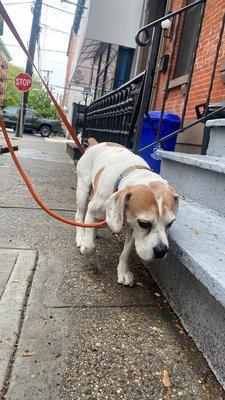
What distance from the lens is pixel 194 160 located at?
9.45 feet

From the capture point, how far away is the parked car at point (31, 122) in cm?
2772

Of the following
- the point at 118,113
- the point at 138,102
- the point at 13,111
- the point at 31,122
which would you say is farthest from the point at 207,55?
the point at 31,122

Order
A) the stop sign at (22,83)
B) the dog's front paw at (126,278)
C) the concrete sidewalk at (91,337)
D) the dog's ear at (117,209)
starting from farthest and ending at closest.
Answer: the stop sign at (22,83) → the dog's front paw at (126,278) → the dog's ear at (117,209) → the concrete sidewalk at (91,337)

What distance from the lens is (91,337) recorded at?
1834 mm

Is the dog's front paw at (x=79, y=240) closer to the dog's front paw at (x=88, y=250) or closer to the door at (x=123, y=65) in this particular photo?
the dog's front paw at (x=88, y=250)

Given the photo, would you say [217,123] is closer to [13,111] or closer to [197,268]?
[197,268]

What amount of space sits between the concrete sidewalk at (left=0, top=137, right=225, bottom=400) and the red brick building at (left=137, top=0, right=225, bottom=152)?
3051 millimetres

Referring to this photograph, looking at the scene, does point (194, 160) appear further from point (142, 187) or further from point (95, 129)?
point (95, 129)

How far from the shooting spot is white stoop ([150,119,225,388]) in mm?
1666

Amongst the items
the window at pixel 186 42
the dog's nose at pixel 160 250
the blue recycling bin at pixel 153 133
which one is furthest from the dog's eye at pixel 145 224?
the window at pixel 186 42

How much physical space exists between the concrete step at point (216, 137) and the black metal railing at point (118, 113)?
3.64 feet

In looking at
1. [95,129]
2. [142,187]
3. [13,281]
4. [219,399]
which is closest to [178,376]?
[219,399]

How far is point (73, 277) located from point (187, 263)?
2.75ft

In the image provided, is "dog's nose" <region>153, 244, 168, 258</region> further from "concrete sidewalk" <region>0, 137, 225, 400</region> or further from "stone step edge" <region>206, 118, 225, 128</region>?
"stone step edge" <region>206, 118, 225, 128</region>
